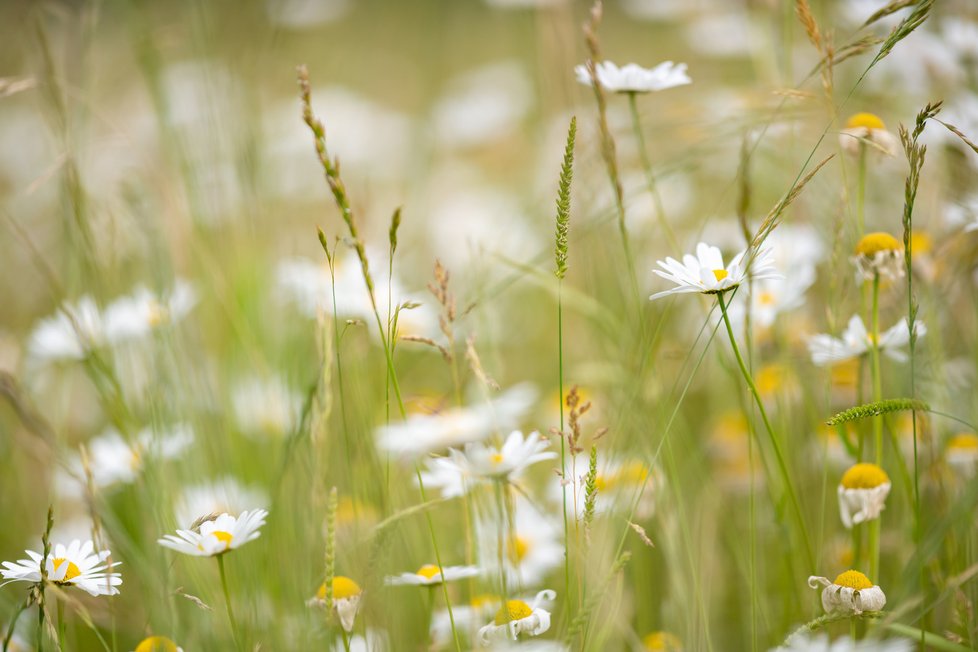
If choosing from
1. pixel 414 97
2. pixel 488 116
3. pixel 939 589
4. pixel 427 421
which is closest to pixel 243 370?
pixel 427 421

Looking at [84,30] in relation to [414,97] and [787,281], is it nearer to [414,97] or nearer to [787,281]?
[787,281]

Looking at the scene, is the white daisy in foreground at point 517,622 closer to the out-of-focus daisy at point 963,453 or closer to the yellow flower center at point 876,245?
the yellow flower center at point 876,245

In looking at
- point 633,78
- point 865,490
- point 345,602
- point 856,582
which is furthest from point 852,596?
point 633,78

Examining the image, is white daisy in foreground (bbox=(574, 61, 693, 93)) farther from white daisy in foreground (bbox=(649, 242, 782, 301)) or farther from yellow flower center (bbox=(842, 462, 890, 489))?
yellow flower center (bbox=(842, 462, 890, 489))

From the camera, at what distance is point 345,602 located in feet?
2.41

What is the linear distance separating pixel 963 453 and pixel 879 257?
360 mm

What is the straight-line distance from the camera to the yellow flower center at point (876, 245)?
0.81 meters

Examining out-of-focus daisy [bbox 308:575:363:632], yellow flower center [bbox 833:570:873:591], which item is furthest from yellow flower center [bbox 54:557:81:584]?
yellow flower center [bbox 833:570:873:591]

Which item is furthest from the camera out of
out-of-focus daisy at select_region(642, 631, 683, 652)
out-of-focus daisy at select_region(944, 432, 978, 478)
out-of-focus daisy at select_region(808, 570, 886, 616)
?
out-of-focus daisy at select_region(944, 432, 978, 478)

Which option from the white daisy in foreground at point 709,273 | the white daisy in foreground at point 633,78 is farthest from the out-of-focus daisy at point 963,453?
the white daisy in foreground at point 633,78

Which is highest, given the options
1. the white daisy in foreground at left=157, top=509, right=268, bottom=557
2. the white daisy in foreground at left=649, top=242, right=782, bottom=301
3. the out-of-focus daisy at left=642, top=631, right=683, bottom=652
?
the white daisy in foreground at left=649, top=242, right=782, bottom=301

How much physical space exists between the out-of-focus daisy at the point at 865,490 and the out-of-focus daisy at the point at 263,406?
793 millimetres

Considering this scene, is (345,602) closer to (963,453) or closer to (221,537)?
(221,537)

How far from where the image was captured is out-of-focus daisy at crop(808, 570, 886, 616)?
67 centimetres
